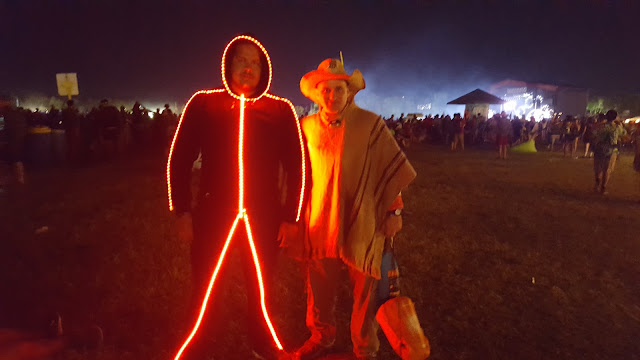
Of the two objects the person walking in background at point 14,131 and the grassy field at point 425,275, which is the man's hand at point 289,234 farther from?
the person walking in background at point 14,131

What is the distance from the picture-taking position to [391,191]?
2.73m

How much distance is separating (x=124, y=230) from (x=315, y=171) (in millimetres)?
4422

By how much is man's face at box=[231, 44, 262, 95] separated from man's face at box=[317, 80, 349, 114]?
0.43m

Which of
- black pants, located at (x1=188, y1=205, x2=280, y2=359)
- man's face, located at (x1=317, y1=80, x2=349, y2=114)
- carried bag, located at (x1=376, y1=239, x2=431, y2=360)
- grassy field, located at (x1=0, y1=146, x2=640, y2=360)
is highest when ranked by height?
man's face, located at (x1=317, y1=80, x2=349, y2=114)

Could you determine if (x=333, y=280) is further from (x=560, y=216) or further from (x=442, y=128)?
(x=442, y=128)

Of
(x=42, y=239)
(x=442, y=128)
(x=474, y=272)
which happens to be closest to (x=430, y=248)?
(x=474, y=272)

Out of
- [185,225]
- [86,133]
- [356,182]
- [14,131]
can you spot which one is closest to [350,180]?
[356,182]

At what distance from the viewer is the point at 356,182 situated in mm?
2756

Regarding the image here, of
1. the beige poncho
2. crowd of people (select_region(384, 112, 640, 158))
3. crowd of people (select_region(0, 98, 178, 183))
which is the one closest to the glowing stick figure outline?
the beige poncho

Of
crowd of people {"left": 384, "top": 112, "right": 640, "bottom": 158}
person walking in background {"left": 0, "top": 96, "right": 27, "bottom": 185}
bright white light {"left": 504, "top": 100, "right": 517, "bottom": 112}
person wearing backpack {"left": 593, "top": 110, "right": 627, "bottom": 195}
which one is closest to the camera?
person wearing backpack {"left": 593, "top": 110, "right": 627, "bottom": 195}

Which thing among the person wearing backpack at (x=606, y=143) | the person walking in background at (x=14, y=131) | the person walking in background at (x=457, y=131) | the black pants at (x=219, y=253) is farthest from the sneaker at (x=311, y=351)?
the person walking in background at (x=457, y=131)

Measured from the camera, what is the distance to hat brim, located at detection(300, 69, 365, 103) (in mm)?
2684

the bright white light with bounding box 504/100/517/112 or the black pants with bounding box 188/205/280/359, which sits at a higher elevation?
the bright white light with bounding box 504/100/517/112

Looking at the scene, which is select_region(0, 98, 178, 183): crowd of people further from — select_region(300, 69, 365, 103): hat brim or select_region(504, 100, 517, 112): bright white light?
select_region(504, 100, 517, 112): bright white light
